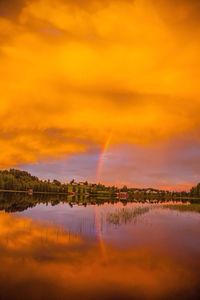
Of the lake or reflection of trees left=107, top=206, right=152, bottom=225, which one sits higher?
reflection of trees left=107, top=206, right=152, bottom=225

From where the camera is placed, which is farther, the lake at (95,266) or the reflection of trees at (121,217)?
the reflection of trees at (121,217)

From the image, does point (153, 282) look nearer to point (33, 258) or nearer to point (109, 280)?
point (109, 280)

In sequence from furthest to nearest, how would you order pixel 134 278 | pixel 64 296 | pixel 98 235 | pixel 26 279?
pixel 98 235
pixel 134 278
pixel 26 279
pixel 64 296

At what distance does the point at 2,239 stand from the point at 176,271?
658 inches

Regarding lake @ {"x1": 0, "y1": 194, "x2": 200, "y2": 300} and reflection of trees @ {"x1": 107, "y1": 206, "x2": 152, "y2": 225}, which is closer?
lake @ {"x1": 0, "y1": 194, "x2": 200, "y2": 300}

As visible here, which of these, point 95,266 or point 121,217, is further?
point 121,217

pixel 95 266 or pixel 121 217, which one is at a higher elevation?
pixel 121 217

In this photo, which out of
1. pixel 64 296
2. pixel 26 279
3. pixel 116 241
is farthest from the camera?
pixel 116 241

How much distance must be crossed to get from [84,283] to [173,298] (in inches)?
206

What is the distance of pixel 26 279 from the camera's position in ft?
70.4

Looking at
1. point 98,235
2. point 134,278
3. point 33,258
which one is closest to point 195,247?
point 98,235

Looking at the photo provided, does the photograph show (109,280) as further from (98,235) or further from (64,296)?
(98,235)

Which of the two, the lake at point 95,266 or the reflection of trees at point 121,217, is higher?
the reflection of trees at point 121,217

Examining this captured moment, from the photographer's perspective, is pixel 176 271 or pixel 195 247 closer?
pixel 176 271
